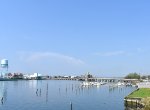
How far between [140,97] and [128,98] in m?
4.16

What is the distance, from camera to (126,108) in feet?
307

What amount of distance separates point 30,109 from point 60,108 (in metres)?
9.62

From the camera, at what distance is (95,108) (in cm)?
10231

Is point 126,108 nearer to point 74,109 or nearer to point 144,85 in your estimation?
point 74,109

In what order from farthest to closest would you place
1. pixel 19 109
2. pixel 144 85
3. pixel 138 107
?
pixel 144 85 < pixel 19 109 < pixel 138 107

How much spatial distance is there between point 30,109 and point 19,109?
10.7 ft

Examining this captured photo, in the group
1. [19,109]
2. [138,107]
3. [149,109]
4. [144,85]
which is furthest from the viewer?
[144,85]

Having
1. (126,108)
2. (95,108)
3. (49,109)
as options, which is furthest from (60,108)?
(126,108)

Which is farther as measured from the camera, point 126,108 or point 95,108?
point 95,108

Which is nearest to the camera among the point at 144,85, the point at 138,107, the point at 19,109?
the point at 138,107

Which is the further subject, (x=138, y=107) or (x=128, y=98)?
(x=128, y=98)

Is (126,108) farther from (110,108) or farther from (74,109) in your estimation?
→ (74,109)

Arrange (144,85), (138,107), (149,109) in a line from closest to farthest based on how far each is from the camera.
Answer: (149,109) < (138,107) < (144,85)

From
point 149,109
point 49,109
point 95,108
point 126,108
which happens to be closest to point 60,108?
point 49,109
